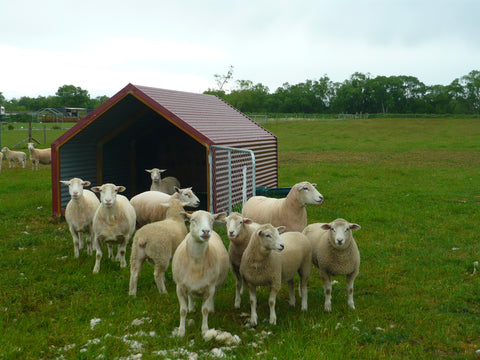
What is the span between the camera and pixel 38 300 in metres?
7.02

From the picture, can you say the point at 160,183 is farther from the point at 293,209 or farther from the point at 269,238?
the point at 269,238

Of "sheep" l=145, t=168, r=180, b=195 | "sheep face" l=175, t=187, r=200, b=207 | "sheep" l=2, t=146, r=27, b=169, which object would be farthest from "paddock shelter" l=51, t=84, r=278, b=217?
"sheep" l=2, t=146, r=27, b=169

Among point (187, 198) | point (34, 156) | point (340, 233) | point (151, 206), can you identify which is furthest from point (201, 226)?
point (34, 156)

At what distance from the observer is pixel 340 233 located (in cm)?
672

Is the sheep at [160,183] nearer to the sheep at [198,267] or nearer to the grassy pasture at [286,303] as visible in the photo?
the grassy pasture at [286,303]

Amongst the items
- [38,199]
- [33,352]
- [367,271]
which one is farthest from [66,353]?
[38,199]

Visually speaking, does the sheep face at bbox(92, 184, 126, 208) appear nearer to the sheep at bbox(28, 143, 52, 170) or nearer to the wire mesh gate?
the wire mesh gate

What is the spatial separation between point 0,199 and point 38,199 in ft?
4.59

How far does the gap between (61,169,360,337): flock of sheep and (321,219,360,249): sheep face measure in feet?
0.04

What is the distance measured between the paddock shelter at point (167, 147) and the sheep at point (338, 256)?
14.0 feet

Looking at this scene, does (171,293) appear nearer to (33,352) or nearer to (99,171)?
(33,352)

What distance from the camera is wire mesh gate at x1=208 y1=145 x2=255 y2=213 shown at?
11.6 meters


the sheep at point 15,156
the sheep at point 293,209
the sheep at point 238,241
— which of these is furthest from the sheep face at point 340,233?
the sheep at point 15,156

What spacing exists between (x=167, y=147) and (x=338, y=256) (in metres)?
12.2
